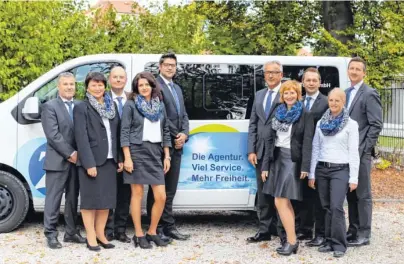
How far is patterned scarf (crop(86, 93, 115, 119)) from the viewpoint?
19.4 feet

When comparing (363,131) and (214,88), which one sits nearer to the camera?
(363,131)

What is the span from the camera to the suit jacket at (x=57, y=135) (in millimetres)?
5973

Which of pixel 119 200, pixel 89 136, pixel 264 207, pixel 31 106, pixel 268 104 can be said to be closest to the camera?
pixel 89 136

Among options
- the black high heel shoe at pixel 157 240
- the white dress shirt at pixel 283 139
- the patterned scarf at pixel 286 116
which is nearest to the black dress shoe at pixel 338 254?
the white dress shirt at pixel 283 139

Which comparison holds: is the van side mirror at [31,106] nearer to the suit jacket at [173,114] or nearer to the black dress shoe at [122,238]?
the suit jacket at [173,114]

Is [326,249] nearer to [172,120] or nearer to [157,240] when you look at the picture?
[157,240]

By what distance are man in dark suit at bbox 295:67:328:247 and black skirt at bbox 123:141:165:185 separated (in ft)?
5.46

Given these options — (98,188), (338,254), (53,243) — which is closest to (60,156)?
(98,188)

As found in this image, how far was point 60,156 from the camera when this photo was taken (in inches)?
238

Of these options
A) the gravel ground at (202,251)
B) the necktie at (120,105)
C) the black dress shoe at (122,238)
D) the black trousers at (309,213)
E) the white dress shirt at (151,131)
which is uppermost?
the necktie at (120,105)

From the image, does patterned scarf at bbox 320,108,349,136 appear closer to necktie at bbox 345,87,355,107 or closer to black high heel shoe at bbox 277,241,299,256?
necktie at bbox 345,87,355,107

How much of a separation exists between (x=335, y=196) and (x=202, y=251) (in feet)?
5.09

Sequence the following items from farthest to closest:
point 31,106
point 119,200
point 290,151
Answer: point 119,200 → point 31,106 → point 290,151

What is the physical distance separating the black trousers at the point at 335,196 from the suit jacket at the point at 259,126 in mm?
671
